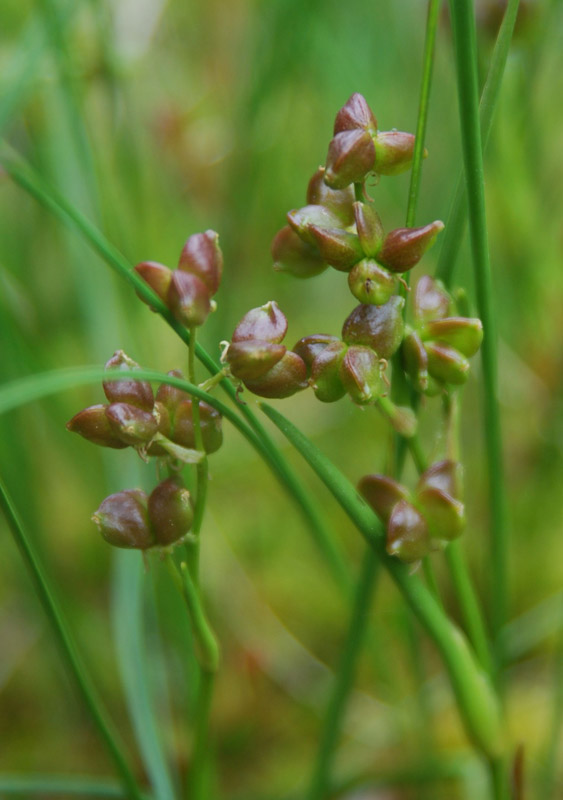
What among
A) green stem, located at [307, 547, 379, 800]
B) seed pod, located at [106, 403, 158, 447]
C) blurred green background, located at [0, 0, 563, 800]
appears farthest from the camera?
blurred green background, located at [0, 0, 563, 800]

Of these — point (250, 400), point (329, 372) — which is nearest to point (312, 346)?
point (329, 372)

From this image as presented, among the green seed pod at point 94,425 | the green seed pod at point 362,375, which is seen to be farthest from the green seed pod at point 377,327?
the green seed pod at point 94,425

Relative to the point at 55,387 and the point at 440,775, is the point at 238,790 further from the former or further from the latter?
the point at 55,387

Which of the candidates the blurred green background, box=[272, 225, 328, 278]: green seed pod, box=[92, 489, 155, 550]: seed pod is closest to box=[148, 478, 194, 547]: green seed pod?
box=[92, 489, 155, 550]: seed pod

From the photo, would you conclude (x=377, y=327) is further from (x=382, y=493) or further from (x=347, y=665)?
(x=347, y=665)

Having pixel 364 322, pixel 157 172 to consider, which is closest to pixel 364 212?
pixel 364 322

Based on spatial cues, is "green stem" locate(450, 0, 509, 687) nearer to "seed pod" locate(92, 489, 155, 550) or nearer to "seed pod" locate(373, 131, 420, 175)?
"seed pod" locate(373, 131, 420, 175)
